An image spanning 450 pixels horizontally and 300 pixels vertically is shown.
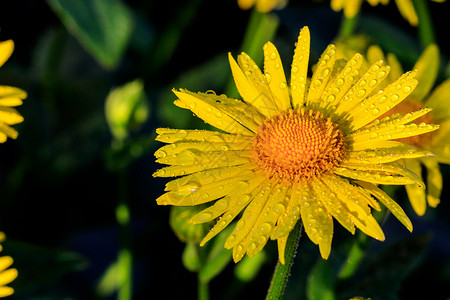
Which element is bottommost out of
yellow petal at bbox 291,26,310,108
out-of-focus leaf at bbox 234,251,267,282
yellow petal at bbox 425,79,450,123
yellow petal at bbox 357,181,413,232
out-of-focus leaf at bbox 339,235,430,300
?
out-of-focus leaf at bbox 339,235,430,300

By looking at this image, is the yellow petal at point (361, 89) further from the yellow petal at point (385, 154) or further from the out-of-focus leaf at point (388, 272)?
the out-of-focus leaf at point (388, 272)

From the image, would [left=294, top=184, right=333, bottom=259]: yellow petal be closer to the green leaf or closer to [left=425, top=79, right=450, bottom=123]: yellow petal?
[left=425, top=79, right=450, bottom=123]: yellow petal

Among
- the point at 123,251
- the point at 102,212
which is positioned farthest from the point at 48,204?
the point at 123,251

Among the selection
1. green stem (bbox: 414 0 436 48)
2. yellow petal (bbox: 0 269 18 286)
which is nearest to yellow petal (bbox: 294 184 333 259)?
yellow petal (bbox: 0 269 18 286)

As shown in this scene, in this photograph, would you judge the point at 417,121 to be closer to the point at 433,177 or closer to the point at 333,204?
the point at 433,177

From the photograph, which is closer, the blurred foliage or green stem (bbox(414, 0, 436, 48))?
the blurred foliage

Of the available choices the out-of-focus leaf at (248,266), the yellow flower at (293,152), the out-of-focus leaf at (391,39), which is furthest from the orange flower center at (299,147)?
the out-of-focus leaf at (391,39)

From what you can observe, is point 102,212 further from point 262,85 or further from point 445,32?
point 445,32
